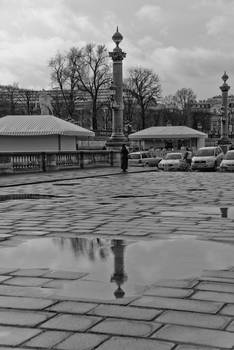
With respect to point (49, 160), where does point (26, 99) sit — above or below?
above

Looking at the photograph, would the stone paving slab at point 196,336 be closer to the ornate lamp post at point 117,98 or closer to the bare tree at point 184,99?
the ornate lamp post at point 117,98

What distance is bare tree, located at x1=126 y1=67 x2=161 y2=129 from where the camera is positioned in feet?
304

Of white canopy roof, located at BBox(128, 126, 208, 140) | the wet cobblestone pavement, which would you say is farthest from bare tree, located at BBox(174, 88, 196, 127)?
the wet cobblestone pavement

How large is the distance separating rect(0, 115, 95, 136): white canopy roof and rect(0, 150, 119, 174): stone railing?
4.04m

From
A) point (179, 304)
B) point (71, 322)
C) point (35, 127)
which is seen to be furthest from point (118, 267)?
point (35, 127)

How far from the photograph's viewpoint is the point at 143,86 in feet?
306

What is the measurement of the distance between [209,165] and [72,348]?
3314 cm

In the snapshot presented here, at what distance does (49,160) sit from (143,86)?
61.7 meters

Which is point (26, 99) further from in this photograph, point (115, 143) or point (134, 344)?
point (134, 344)

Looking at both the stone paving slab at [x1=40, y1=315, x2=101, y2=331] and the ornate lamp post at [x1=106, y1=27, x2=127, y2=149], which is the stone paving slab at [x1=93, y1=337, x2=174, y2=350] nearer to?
the stone paving slab at [x1=40, y1=315, x2=101, y2=331]

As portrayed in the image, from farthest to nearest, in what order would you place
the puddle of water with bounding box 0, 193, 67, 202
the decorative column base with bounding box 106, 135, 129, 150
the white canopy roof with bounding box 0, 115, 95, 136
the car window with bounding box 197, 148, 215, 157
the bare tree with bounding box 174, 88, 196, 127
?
the bare tree with bounding box 174, 88, 196, 127
the decorative column base with bounding box 106, 135, 129, 150
the white canopy roof with bounding box 0, 115, 95, 136
the car window with bounding box 197, 148, 215, 157
the puddle of water with bounding box 0, 193, 67, 202

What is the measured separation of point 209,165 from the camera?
36438mm

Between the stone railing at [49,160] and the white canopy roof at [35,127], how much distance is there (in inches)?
159

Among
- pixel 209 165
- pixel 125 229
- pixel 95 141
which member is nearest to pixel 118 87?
pixel 209 165
